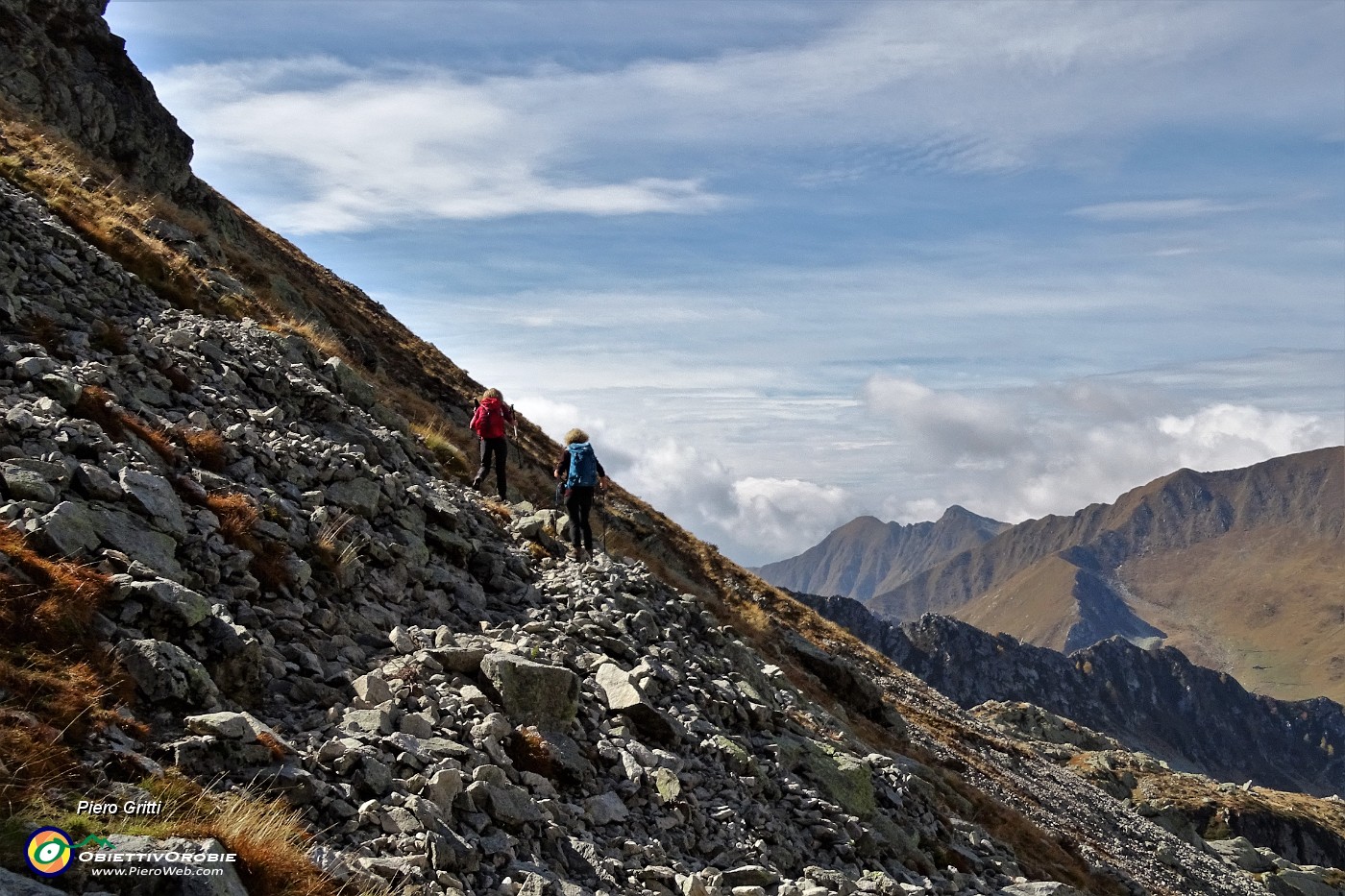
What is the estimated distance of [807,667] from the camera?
3488cm

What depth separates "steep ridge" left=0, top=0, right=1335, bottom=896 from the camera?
888 centimetres

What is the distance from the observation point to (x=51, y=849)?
6.59 meters

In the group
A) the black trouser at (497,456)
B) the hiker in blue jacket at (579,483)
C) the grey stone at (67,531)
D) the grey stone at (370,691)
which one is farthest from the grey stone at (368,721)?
the black trouser at (497,456)

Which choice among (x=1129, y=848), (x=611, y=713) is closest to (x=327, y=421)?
(x=611, y=713)

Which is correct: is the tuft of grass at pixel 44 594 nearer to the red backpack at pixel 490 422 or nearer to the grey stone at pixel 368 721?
the grey stone at pixel 368 721

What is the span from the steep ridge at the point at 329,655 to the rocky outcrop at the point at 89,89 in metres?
9.74

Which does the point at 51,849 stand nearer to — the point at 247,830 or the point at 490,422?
the point at 247,830

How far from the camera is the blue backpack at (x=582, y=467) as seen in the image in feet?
69.6

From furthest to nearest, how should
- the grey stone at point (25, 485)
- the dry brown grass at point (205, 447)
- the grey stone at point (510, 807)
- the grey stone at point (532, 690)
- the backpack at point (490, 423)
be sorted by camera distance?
the backpack at point (490, 423) → the dry brown grass at point (205, 447) → the grey stone at point (532, 690) → the grey stone at point (25, 485) → the grey stone at point (510, 807)

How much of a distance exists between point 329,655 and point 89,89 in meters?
35.3

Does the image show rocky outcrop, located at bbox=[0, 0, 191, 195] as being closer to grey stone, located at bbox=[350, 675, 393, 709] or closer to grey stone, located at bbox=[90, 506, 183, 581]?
grey stone, located at bbox=[90, 506, 183, 581]

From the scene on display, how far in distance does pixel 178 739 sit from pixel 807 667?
92.9 ft

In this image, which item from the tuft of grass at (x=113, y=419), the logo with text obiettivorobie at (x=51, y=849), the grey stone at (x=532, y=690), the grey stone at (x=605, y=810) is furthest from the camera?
the tuft of grass at (x=113, y=419)

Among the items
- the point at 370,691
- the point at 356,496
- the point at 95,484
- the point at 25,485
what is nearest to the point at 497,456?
the point at 356,496
